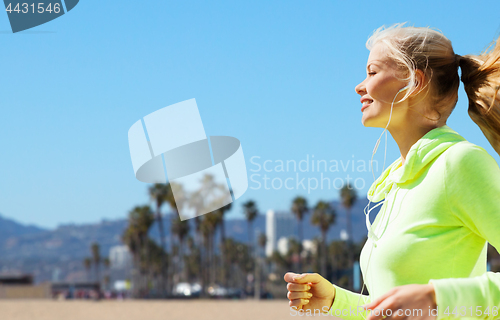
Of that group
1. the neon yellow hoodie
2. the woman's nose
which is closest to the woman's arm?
the neon yellow hoodie

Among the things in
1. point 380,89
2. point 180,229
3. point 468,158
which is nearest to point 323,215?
point 180,229

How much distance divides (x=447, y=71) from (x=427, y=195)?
0.48 m

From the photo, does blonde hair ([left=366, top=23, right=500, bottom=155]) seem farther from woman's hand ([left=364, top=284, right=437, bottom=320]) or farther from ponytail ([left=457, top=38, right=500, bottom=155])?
woman's hand ([left=364, top=284, right=437, bottom=320])

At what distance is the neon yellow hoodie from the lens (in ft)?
4.17

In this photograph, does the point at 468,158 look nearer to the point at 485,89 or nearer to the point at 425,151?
the point at 425,151

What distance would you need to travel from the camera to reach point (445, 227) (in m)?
1.42

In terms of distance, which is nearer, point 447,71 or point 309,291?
point 447,71

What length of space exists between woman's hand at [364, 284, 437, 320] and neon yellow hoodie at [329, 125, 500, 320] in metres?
0.01

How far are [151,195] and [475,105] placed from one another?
73.4 meters

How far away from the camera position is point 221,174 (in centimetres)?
656

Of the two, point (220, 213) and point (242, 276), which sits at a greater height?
point (220, 213)

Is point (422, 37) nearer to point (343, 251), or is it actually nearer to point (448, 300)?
point (448, 300)

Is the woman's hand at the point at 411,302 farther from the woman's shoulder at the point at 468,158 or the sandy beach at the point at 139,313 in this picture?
the sandy beach at the point at 139,313

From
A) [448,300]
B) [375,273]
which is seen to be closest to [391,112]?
[375,273]
